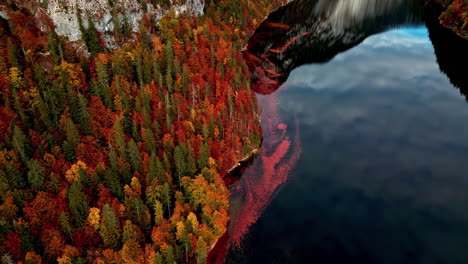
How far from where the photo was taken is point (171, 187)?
97938mm

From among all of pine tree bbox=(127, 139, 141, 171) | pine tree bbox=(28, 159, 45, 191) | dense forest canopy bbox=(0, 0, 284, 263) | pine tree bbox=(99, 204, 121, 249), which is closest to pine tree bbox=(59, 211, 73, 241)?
dense forest canopy bbox=(0, 0, 284, 263)

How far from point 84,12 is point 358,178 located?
116 m

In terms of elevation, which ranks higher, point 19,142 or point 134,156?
point 19,142

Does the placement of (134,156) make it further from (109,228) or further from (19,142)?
(19,142)

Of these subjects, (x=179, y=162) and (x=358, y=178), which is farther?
(x=358, y=178)

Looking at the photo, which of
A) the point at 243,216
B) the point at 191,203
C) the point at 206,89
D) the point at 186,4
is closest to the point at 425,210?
the point at 243,216

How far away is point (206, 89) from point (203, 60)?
2764 cm

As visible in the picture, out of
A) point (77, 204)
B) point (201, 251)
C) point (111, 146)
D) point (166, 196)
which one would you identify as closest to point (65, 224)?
point (77, 204)

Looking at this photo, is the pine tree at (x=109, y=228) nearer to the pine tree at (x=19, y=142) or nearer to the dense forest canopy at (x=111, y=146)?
the dense forest canopy at (x=111, y=146)

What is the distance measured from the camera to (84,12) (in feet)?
422

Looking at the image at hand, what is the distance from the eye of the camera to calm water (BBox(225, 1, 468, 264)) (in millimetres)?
90000

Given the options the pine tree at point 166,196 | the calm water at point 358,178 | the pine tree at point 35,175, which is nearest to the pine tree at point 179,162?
the pine tree at point 166,196

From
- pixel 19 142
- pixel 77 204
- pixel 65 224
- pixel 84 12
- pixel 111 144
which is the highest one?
pixel 84 12

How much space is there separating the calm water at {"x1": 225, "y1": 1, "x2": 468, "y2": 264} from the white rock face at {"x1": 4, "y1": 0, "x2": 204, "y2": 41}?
71.5 meters
